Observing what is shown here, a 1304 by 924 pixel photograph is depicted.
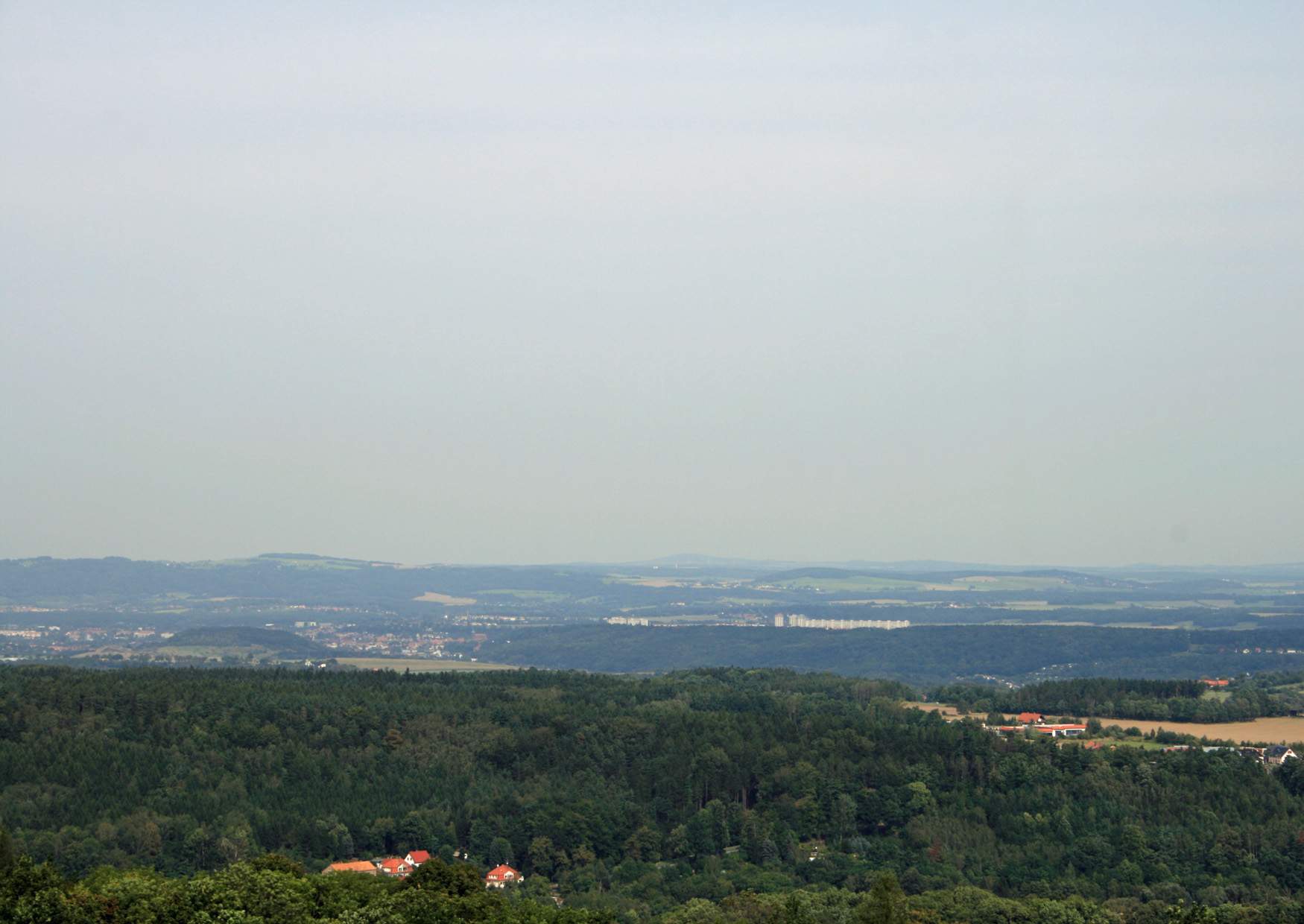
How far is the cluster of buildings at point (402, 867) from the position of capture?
330 ft

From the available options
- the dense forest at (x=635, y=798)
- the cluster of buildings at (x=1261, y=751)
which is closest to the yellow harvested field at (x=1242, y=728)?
the cluster of buildings at (x=1261, y=751)

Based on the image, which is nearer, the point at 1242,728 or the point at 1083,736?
the point at 1083,736

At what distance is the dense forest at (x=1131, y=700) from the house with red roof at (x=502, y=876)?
6556cm

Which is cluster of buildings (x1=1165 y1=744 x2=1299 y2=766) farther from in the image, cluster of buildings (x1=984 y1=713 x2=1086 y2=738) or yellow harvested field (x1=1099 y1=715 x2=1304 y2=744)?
cluster of buildings (x1=984 y1=713 x2=1086 y2=738)

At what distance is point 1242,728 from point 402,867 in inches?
3055

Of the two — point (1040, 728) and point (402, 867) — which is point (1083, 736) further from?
point (402, 867)

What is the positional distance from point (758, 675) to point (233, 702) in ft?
240

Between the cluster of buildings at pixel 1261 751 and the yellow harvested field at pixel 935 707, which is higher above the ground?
the cluster of buildings at pixel 1261 751

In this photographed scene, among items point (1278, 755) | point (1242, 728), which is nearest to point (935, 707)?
point (1242, 728)

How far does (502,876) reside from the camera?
104062 mm

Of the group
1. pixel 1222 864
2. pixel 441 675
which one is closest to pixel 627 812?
pixel 1222 864

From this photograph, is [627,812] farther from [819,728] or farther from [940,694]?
[940,694]

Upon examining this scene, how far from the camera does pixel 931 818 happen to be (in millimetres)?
111875

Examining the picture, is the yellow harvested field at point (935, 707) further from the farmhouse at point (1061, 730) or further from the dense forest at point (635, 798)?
the dense forest at point (635, 798)
